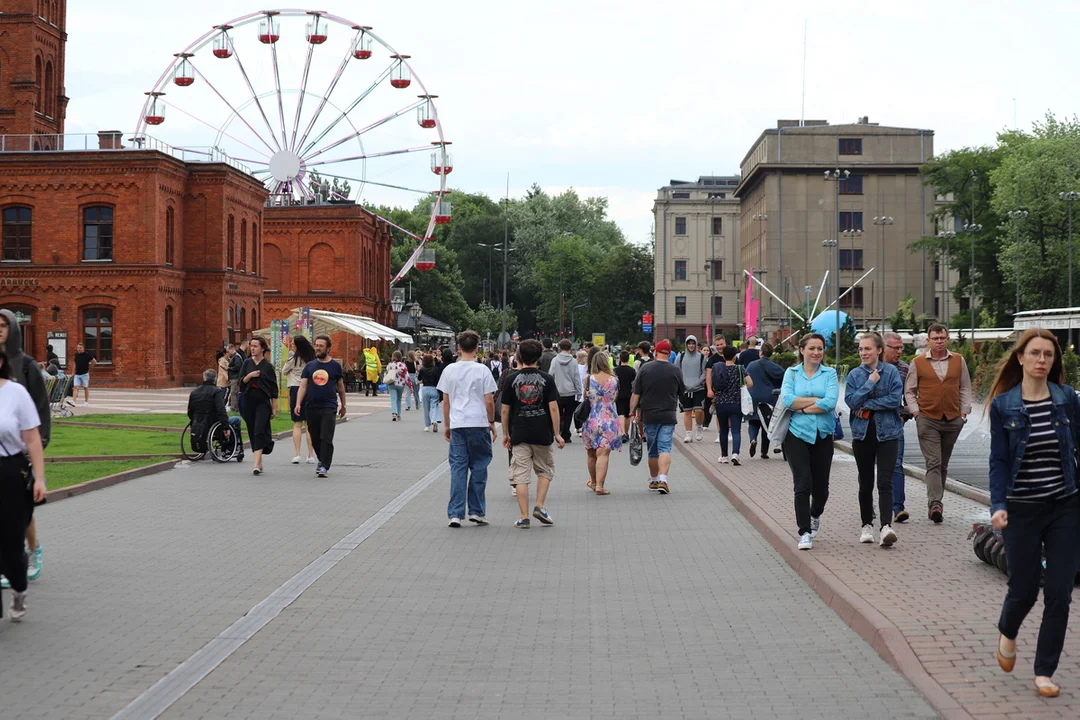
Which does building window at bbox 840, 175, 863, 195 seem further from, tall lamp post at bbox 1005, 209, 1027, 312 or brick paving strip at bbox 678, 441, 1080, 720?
brick paving strip at bbox 678, 441, 1080, 720

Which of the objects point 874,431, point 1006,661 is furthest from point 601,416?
point 1006,661

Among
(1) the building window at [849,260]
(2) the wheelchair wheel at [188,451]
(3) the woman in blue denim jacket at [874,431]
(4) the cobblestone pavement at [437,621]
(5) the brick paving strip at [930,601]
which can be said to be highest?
(1) the building window at [849,260]

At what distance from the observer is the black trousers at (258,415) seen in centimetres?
1870

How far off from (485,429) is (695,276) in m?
107

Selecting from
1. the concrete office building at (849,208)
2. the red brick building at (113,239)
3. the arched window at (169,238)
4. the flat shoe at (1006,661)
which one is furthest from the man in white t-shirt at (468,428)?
the concrete office building at (849,208)

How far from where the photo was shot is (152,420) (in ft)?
98.9

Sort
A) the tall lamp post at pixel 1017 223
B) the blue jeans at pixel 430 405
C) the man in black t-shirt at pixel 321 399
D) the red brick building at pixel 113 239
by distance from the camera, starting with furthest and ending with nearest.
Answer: the tall lamp post at pixel 1017 223 → the red brick building at pixel 113 239 → the blue jeans at pixel 430 405 → the man in black t-shirt at pixel 321 399

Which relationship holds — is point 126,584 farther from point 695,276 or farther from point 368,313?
point 695,276

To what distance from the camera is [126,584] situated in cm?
939

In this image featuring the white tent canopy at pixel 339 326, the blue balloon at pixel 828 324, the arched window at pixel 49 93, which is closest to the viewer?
the white tent canopy at pixel 339 326

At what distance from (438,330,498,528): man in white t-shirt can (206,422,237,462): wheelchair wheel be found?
8.40m

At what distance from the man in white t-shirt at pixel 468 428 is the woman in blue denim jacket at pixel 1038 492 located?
713cm

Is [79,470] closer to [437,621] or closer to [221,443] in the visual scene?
[221,443]

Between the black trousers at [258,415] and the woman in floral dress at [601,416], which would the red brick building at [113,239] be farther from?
the woman in floral dress at [601,416]
